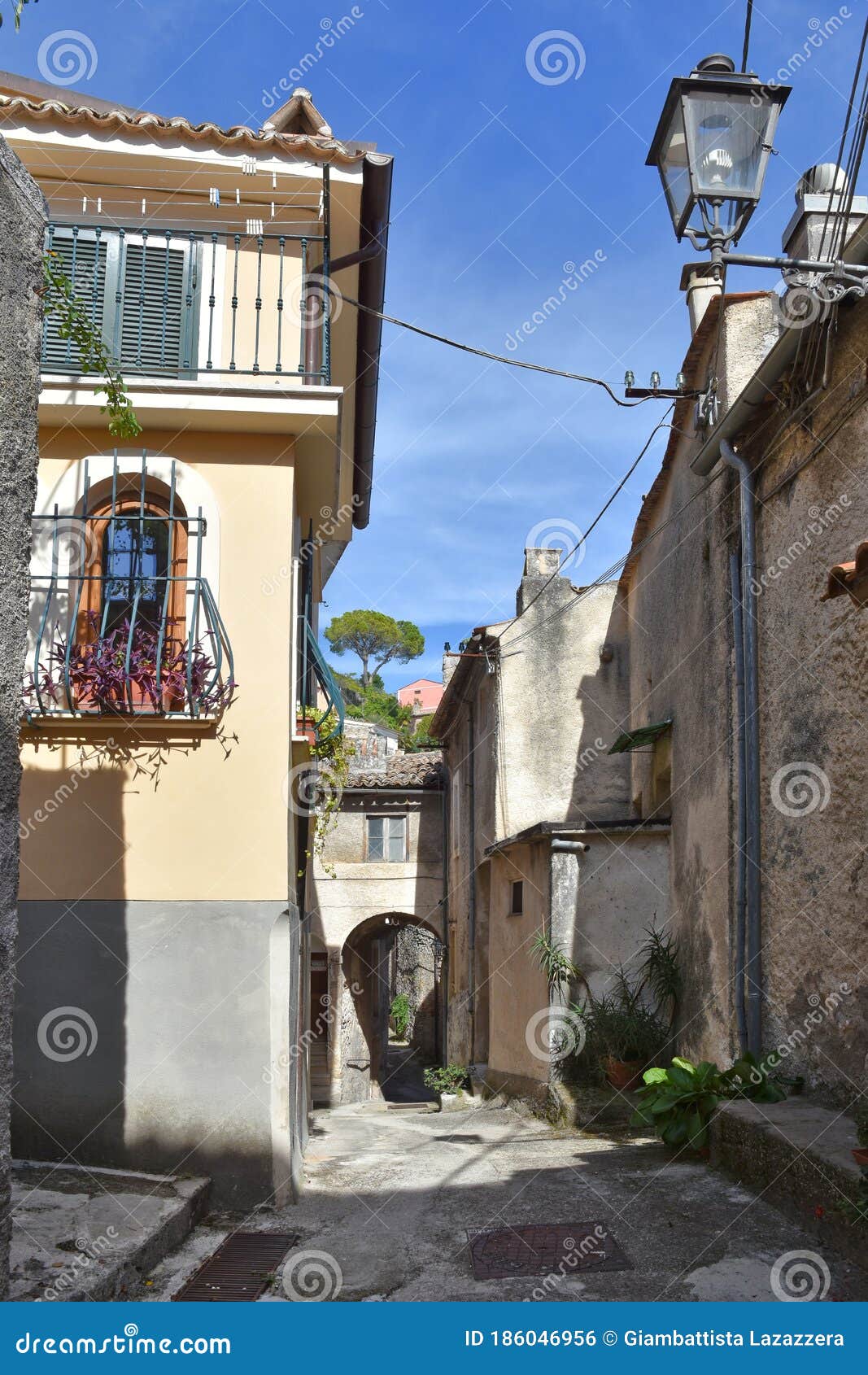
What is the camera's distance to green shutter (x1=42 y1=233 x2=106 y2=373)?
25.7ft

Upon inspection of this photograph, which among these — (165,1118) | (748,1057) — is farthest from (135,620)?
(748,1057)

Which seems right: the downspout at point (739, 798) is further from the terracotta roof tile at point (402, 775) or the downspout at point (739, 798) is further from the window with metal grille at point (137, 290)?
the terracotta roof tile at point (402, 775)

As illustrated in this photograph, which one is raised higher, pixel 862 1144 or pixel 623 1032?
pixel 862 1144

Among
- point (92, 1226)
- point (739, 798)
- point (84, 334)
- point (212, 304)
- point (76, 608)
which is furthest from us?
point (739, 798)

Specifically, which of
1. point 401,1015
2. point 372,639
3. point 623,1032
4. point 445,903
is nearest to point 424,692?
point 372,639

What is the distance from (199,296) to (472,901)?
41.4 feet

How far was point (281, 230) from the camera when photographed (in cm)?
872

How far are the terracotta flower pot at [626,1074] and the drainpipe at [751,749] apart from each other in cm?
259

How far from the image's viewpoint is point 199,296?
27.6 ft

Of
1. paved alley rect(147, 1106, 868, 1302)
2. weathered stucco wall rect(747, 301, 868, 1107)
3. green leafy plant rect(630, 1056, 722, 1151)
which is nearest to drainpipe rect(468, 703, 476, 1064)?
paved alley rect(147, 1106, 868, 1302)

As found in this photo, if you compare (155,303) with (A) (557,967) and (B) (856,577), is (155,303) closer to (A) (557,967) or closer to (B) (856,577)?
(B) (856,577)

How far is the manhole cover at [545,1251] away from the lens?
5.35 metres

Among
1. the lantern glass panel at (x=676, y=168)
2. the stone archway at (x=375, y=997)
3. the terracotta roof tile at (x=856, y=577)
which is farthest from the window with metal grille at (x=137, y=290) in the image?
the stone archway at (x=375, y=997)

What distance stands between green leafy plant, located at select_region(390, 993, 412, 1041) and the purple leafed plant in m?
29.0
